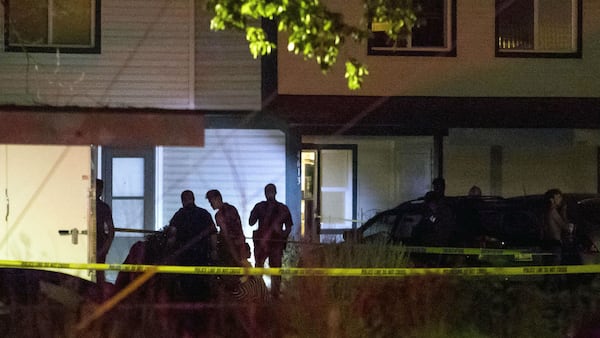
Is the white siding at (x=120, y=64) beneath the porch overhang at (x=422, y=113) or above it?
above

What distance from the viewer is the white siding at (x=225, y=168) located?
13.3 meters

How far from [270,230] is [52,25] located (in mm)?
5098

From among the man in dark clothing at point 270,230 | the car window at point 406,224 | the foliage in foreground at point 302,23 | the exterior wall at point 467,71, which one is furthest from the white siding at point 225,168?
the foliage in foreground at point 302,23

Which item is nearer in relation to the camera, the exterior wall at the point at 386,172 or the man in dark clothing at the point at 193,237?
the man in dark clothing at the point at 193,237

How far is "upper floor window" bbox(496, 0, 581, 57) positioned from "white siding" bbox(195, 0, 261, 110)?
398 centimetres

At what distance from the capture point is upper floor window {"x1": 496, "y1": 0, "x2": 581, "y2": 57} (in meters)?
12.8

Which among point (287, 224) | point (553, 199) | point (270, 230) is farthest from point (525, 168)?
point (270, 230)

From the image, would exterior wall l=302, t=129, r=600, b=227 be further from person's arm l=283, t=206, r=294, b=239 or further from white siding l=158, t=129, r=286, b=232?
person's arm l=283, t=206, r=294, b=239

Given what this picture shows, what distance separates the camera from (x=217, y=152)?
13.4 m

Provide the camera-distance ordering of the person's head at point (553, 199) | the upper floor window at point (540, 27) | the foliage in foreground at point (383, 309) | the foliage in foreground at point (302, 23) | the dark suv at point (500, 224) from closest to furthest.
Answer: the foliage in foreground at point (302, 23)
the foliage in foreground at point (383, 309)
the dark suv at point (500, 224)
the person's head at point (553, 199)
the upper floor window at point (540, 27)

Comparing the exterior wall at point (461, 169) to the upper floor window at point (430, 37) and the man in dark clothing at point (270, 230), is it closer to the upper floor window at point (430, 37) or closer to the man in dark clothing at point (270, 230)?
the upper floor window at point (430, 37)

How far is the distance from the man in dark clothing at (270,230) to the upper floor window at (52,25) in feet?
13.6

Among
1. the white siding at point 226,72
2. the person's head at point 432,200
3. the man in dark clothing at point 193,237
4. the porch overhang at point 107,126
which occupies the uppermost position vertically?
the white siding at point 226,72

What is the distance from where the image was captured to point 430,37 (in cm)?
1272
